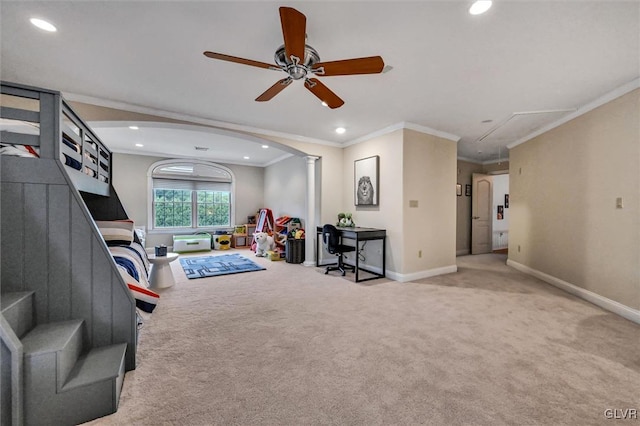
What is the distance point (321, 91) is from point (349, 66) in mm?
443

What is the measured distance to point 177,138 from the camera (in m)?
5.21

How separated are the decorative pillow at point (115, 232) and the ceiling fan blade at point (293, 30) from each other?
116 inches

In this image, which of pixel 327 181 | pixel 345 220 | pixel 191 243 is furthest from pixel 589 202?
pixel 191 243

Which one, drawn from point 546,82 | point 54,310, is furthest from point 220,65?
point 546,82

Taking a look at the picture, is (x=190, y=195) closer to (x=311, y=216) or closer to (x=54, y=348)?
(x=311, y=216)

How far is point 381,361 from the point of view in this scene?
1.90 metres

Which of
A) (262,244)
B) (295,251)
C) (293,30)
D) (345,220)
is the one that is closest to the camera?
(293,30)

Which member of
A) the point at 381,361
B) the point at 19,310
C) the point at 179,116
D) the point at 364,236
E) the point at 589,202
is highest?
the point at 179,116

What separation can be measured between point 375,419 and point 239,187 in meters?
7.43

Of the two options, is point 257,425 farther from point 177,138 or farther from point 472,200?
point 472,200

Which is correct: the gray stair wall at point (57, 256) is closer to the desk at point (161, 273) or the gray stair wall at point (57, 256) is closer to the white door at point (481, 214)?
the desk at point (161, 273)

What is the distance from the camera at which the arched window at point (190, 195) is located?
693 centimetres

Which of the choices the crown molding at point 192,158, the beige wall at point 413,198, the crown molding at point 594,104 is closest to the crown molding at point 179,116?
the beige wall at point 413,198

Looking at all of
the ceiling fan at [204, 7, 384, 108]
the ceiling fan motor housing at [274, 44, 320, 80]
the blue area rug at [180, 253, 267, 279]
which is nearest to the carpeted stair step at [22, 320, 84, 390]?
the ceiling fan at [204, 7, 384, 108]
